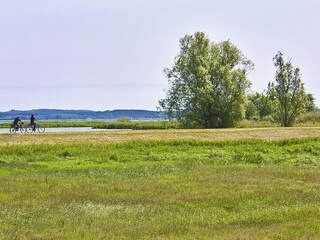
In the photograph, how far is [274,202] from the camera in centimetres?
2289

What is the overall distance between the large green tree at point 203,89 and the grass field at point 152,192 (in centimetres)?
3447

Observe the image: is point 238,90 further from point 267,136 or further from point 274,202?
point 274,202

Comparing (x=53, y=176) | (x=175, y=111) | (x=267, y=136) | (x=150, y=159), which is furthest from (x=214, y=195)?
(x=175, y=111)

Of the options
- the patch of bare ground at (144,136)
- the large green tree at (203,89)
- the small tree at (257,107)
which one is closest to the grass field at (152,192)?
the patch of bare ground at (144,136)

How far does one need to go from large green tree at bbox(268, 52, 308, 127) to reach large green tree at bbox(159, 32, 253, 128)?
24.6ft

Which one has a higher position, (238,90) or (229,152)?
(238,90)

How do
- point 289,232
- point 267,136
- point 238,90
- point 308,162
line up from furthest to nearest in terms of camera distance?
point 238,90
point 267,136
point 308,162
point 289,232

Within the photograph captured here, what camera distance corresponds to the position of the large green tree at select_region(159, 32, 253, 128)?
3477 inches

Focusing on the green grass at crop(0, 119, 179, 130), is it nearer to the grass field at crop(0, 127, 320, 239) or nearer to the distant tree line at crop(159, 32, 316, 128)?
the distant tree line at crop(159, 32, 316, 128)

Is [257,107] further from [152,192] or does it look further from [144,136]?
[152,192]

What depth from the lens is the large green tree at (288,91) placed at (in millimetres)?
94500

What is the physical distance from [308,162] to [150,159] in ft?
42.9

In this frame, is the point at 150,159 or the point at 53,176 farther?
the point at 150,159

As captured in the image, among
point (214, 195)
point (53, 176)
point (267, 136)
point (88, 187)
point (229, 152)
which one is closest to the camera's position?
point (214, 195)
